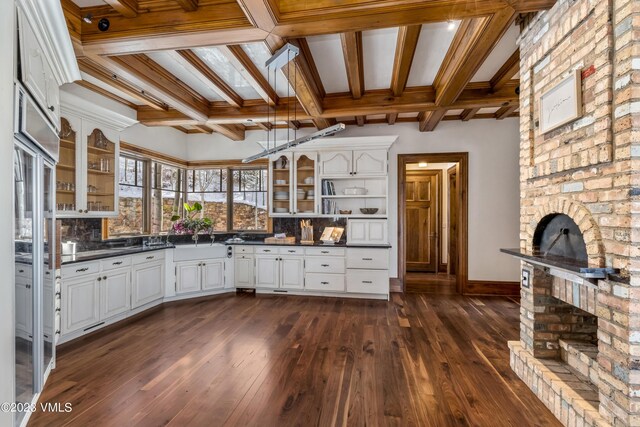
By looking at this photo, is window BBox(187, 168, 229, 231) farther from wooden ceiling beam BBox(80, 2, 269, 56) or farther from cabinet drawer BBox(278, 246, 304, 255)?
wooden ceiling beam BBox(80, 2, 269, 56)

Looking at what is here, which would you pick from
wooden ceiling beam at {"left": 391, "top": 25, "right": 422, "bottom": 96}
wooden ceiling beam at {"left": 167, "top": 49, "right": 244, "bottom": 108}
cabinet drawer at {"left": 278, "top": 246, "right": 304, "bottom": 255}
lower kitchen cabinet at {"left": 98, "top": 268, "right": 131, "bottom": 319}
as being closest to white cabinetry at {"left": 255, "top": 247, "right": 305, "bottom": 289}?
cabinet drawer at {"left": 278, "top": 246, "right": 304, "bottom": 255}

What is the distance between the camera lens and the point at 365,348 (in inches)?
126

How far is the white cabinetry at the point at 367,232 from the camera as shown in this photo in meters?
5.22

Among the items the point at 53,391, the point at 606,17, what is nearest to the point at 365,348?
the point at 53,391

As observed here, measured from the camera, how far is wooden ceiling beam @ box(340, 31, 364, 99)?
2.78 meters

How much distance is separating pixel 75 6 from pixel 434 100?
3806 millimetres

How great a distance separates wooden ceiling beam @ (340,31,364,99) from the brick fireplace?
1.40 meters

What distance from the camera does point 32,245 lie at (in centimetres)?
203

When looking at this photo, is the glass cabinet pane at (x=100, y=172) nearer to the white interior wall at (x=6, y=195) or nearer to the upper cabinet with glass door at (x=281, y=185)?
the upper cabinet with glass door at (x=281, y=185)

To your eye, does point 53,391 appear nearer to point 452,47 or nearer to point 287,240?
point 287,240

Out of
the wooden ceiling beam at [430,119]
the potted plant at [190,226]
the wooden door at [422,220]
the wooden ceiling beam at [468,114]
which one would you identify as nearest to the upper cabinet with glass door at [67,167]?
the potted plant at [190,226]

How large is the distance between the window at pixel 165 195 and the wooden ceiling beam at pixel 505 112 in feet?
18.8

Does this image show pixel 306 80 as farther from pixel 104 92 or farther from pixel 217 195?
pixel 217 195

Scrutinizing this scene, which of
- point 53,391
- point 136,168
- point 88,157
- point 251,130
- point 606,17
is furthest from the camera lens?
point 251,130
